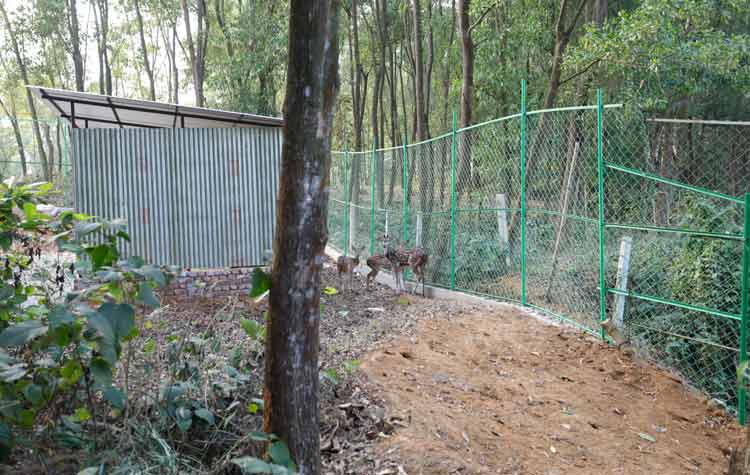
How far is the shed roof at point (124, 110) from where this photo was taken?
8.73 m

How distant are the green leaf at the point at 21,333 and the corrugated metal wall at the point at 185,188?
21.9 ft

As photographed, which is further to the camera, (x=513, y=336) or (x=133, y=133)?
(x=133, y=133)

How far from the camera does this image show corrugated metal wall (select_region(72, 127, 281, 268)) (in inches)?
368

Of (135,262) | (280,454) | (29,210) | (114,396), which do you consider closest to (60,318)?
(135,262)

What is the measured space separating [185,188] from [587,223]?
19.8 ft

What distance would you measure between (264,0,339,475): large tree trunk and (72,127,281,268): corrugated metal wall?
21.8 ft

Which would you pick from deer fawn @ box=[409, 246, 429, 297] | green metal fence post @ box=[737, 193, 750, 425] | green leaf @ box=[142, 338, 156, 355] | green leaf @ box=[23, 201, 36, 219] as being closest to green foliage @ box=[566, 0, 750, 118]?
deer fawn @ box=[409, 246, 429, 297]

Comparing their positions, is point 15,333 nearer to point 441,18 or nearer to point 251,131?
point 251,131

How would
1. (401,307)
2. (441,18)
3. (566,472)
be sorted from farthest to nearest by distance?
(441,18), (401,307), (566,472)

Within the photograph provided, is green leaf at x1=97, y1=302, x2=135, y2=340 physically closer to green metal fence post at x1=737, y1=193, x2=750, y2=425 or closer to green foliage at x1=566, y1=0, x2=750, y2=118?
green metal fence post at x1=737, y1=193, x2=750, y2=425

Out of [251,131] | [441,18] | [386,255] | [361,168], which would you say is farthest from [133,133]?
[441,18]

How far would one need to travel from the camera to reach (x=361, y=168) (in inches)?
584

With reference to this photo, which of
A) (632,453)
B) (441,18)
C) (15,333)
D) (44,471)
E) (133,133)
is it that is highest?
(441,18)

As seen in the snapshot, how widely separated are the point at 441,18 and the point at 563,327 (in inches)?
782
